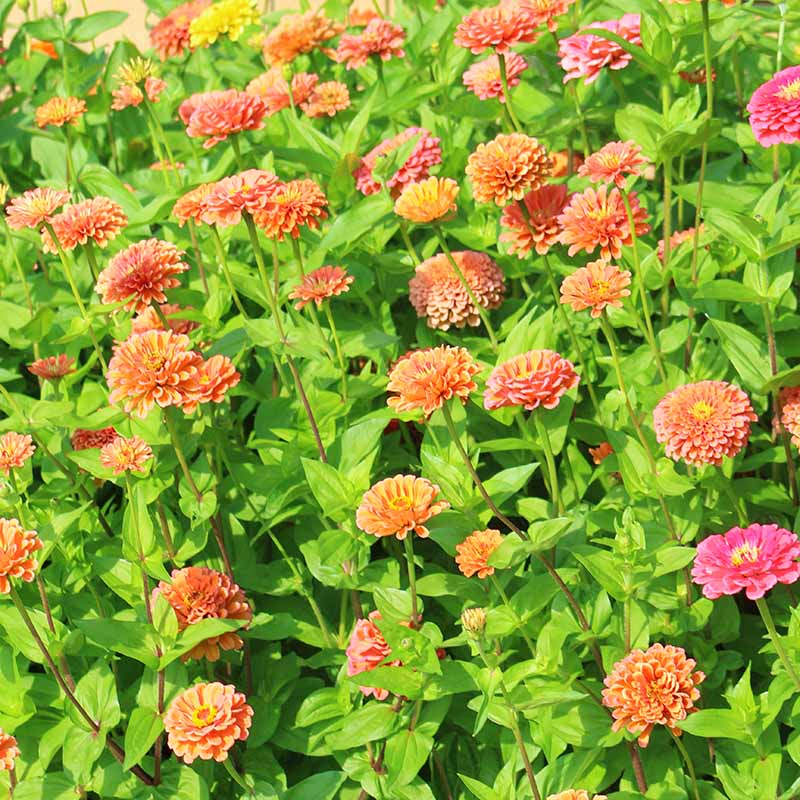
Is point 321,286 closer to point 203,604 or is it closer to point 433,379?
point 433,379

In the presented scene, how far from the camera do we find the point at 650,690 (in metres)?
1.59

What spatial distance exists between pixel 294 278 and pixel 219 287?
7.8 inches

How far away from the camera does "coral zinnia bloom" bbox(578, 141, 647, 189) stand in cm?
183

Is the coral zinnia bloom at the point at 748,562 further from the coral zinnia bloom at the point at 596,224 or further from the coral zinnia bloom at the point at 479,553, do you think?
the coral zinnia bloom at the point at 596,224

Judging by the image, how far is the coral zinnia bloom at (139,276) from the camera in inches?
74.8

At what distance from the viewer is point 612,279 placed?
5.73 ft

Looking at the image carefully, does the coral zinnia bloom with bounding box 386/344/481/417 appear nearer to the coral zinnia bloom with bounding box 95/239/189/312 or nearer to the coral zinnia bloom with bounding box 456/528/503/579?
the coral zinnia bloom with bounding box 456/528/503/579

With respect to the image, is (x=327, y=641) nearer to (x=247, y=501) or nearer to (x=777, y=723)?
(x=247, y=501)

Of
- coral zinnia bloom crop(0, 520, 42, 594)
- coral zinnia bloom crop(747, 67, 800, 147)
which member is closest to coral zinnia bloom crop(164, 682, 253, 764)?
coral zinnia bloom crop(0, 520, 42, 594)

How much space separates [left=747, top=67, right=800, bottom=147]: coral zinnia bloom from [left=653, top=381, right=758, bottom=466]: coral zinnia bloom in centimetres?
38

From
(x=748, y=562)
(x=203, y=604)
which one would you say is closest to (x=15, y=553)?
(x=203, y=604)

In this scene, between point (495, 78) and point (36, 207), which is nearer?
point (36, 207)

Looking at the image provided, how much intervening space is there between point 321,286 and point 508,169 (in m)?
0.34

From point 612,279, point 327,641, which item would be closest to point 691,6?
point 612,279
